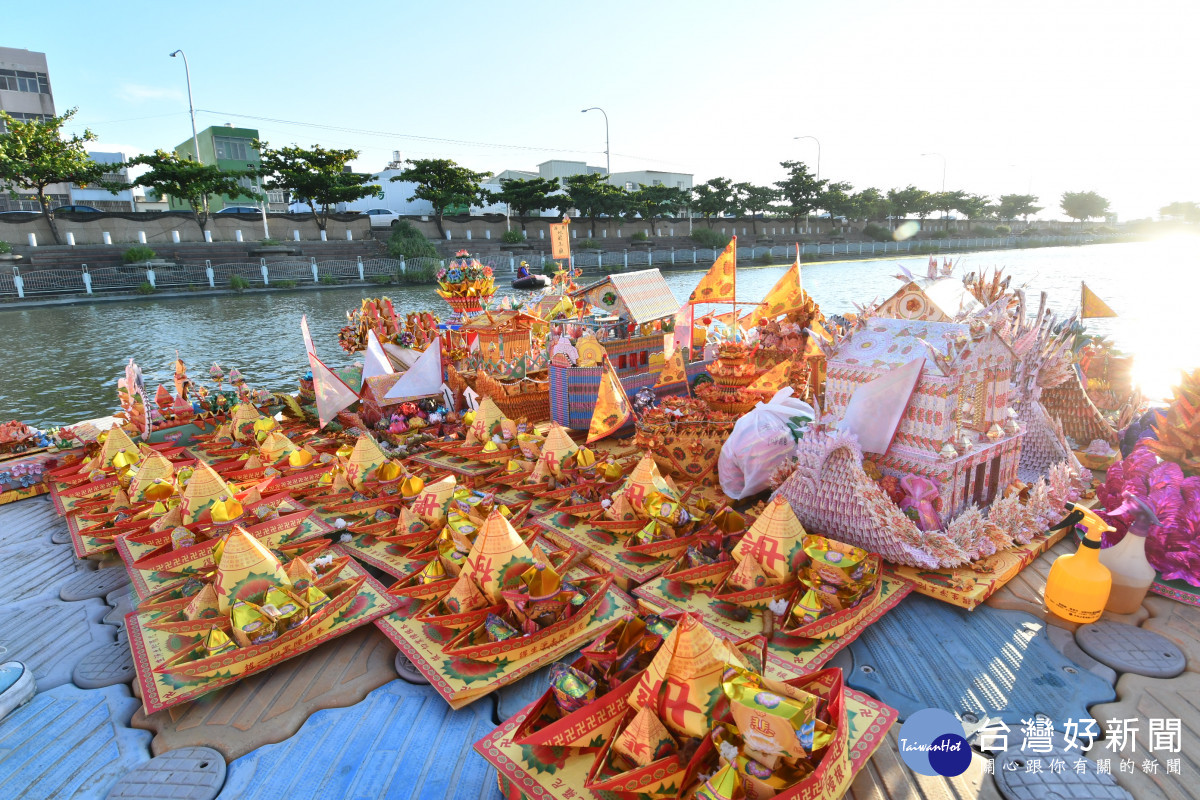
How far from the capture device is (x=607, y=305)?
11.6 m

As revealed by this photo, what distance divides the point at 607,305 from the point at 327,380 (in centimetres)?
530

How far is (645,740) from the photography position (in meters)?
2.80

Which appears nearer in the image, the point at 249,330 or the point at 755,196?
the point at 249,330

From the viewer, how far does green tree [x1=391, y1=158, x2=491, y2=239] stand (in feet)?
147

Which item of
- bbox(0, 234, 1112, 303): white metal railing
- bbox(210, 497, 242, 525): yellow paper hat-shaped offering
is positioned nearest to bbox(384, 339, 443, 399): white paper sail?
bbox(210, 497, 242, 525): yellow paper hat-shaped offering

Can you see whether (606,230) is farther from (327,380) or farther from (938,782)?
(938,782)

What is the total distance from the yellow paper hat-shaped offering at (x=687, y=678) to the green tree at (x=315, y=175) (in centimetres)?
4378

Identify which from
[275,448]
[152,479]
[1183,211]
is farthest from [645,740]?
[1183,211]

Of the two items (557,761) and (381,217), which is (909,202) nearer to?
(381,217)

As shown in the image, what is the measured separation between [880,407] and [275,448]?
24.9ft

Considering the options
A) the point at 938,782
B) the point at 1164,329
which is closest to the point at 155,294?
the point at 938,782

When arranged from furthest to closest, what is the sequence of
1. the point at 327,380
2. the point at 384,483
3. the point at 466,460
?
the point at 327,380 < the point at 466,460 < the point at 384,483

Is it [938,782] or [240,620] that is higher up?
[240,620]

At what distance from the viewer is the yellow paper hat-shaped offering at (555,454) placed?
23.0ft
